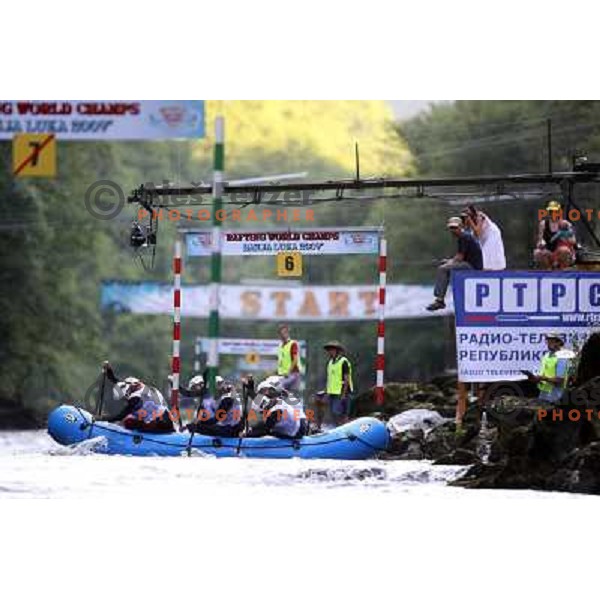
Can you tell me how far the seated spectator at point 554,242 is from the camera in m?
13.2

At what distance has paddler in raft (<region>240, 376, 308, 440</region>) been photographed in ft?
46.1

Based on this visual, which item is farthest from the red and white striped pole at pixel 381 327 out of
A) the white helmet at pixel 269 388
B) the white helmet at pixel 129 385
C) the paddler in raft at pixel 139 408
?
the white helmet at pixel 129 385

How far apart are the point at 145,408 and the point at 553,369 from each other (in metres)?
2.40

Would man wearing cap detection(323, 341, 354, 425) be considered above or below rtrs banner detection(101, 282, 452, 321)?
below

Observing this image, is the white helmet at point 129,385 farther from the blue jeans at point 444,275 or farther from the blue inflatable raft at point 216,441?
the blue jeans at point 444,275

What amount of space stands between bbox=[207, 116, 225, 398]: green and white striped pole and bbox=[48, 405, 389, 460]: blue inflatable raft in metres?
0.53

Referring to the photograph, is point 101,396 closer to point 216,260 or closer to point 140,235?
point 140,235

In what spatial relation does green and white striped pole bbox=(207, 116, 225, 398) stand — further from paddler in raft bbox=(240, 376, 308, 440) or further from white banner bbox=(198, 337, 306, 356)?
paddler in raft bbox=(240, 376, 308, 440)

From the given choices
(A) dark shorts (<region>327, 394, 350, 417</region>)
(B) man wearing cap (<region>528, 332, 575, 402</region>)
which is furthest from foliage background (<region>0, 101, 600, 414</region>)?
(B) man wearing cap (<region>528, 332, 575, 402</region>)

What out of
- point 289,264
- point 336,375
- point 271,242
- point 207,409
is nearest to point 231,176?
point 271,242

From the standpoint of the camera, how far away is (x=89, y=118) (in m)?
12.7

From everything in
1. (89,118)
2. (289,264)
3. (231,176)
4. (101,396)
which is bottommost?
(101,396)

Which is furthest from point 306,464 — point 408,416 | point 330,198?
point 330,198

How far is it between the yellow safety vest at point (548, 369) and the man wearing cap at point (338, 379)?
143 centimetres
